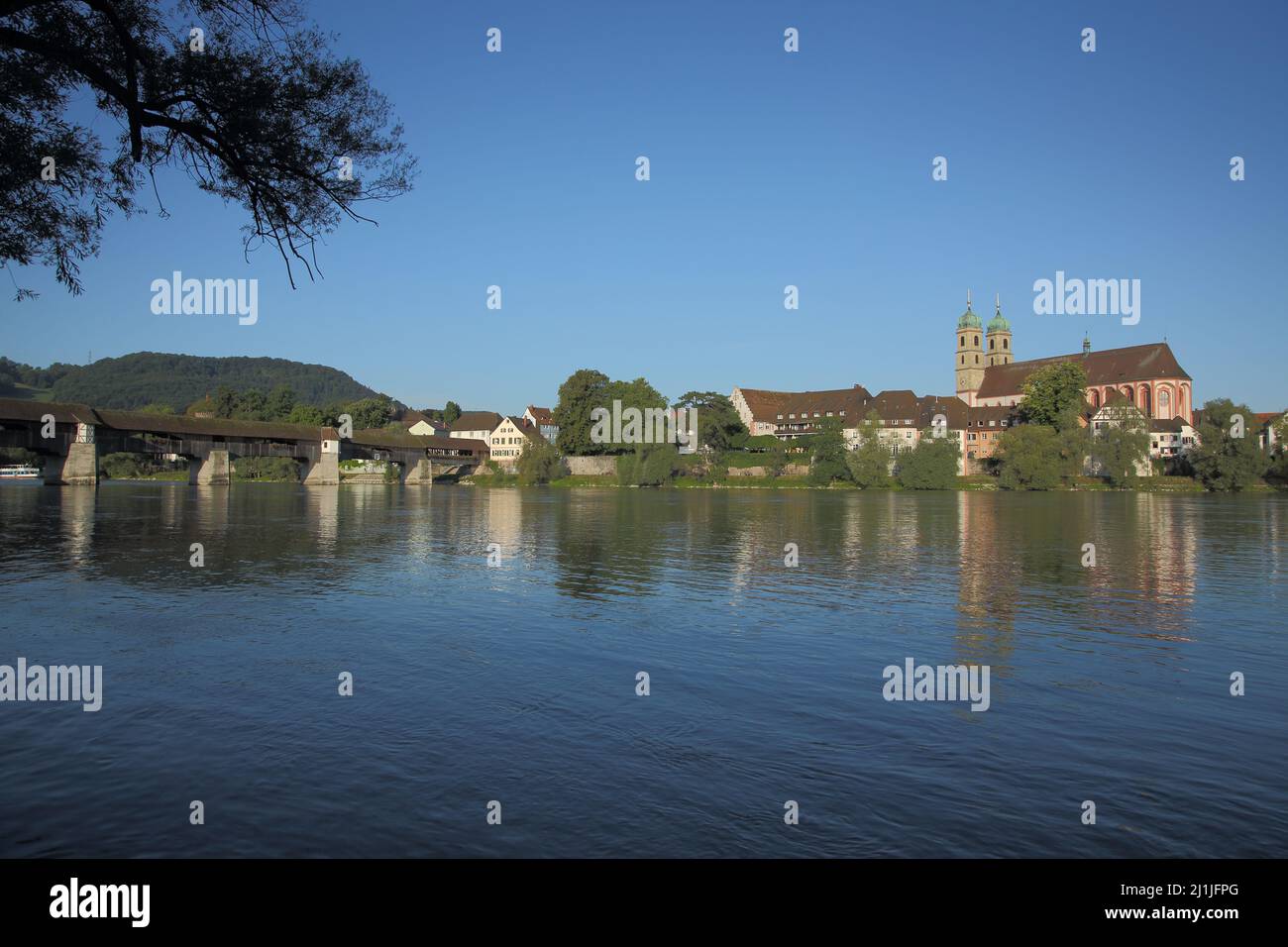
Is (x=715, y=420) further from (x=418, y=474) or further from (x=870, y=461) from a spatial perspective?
(x=418, y=474)

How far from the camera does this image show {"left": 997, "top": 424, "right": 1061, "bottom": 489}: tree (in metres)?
112

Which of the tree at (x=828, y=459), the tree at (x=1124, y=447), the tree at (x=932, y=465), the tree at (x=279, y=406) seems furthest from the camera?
the tree at (x=279, y=406)

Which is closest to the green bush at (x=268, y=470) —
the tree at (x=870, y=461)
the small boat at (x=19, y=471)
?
the small boat at (x=19, y=471)

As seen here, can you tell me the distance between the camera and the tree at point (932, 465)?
117 m

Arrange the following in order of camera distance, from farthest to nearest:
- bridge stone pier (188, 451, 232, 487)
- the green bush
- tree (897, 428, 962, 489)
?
1. the green bush
2. tree (897, 428, 962, 489)
3. bridge stone pier (188, 451, 232, 487)

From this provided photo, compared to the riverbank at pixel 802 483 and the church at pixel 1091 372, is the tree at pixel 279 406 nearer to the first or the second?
the riverbank at pixel 802 483

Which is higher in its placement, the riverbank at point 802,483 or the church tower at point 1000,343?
the church tower at point 1000,343

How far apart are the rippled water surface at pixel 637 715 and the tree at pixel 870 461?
3789 inches

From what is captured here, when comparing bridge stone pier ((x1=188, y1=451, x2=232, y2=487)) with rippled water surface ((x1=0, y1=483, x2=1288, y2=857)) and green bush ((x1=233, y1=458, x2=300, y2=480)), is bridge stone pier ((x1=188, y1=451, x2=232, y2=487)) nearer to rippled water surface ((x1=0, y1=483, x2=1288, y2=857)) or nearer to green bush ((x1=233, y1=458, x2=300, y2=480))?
green bush ((x1=233, y1=458, x2=300, y2=480))

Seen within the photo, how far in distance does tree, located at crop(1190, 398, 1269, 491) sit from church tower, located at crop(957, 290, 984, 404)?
79522 millimetres

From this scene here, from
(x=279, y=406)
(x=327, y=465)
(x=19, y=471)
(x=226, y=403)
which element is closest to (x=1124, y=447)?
(x=327, y=465)
